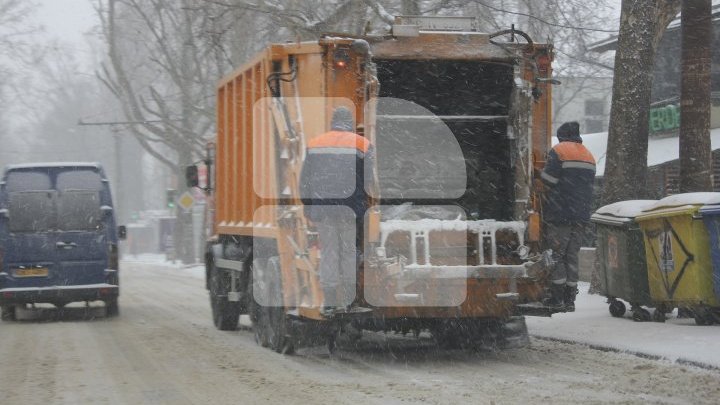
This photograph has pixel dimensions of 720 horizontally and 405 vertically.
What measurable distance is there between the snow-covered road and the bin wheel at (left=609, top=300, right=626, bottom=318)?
339 mm

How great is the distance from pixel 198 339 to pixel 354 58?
4.31 metres

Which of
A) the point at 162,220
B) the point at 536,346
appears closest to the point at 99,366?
the point at 536,346

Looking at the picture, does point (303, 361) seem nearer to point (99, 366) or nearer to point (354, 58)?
point (99, 366)

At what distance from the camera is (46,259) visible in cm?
1523

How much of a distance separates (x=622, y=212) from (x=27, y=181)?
8228 millimetres

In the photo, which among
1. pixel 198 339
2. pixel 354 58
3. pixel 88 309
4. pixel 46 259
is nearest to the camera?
pixel 354 58

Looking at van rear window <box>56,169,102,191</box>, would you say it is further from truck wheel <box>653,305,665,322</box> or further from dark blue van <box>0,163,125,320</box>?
truck wheel <box>653,305,665,322</box>

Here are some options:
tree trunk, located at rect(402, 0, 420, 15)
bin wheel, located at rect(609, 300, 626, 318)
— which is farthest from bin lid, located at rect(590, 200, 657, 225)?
tree trunk, located at rect(402, 0, 420, 15)

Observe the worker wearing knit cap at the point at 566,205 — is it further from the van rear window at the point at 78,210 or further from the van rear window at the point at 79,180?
the van rear window at the point at 79,180

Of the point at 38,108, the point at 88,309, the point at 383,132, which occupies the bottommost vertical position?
the point at 88,309

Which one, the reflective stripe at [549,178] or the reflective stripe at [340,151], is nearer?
the reflective stripe at [340,151]

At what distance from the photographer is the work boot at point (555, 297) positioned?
984 centimetres

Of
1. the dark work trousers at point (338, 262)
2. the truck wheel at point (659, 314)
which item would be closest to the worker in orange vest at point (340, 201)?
the dark work trousers at point (338, 262)

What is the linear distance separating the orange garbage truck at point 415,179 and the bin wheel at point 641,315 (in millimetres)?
1910
